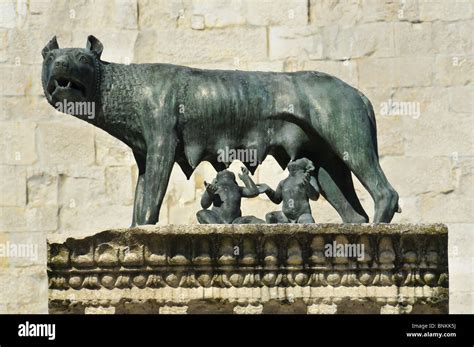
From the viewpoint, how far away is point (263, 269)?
11.3m

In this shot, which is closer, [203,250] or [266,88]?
[203,250]

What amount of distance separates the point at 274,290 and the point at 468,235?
12.3 ft

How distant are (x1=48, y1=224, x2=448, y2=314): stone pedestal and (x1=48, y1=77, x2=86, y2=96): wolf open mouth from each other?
3.35 feet

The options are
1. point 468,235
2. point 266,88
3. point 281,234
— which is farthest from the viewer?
point 468,235

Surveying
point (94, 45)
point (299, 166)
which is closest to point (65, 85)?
point (94, 45)

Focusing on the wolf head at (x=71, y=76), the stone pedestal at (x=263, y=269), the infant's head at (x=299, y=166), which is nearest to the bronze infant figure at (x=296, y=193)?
the infant's head at (x=299, y=166)

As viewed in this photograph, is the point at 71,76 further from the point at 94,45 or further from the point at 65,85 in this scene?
the point at 94,45

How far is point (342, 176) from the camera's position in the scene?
12.2 metres

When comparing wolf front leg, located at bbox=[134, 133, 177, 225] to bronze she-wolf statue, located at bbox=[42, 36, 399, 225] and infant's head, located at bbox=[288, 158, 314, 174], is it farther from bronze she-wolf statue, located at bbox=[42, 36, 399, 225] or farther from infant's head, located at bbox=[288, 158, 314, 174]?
infant's head, located at bbox=[288, 158, 314, 174]

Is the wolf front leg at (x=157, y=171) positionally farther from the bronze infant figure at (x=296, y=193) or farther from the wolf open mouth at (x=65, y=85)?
the bronze infant figure at (x=296, y=193)

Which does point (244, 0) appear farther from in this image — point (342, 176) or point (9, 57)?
point (342, 176)

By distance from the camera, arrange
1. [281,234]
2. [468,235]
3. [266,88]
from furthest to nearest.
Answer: [468,235] < [266,88] < [281,234]

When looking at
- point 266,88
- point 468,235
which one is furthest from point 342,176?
point 468,235

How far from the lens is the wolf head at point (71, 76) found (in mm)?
11789
